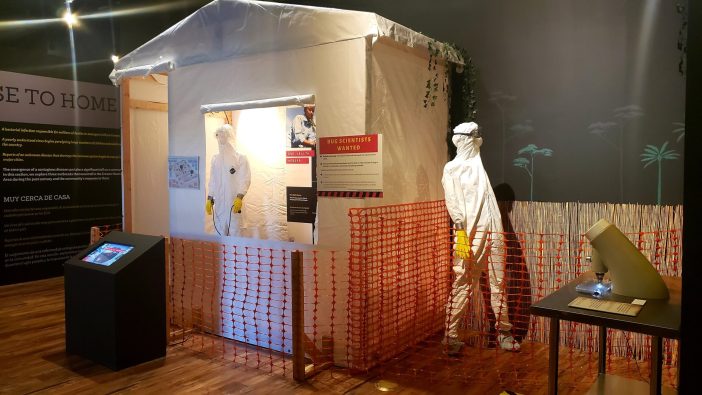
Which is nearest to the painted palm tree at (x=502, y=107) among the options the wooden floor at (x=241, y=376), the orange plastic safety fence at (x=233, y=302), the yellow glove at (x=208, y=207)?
the wooden floor at (x=241, y=376)

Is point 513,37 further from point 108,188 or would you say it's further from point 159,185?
point 108,188

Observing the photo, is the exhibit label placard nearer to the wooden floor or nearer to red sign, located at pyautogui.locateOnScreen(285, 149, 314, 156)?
the wooden floor

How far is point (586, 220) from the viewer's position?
14.3 feet

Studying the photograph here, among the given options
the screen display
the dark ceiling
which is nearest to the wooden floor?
the screen display

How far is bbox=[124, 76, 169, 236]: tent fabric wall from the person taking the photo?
6789mm

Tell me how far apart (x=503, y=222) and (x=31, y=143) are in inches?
221

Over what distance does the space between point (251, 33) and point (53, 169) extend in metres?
3.90

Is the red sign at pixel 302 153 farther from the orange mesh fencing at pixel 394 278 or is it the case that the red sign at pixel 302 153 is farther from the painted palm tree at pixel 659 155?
the painted palm tree at pixel 659 155

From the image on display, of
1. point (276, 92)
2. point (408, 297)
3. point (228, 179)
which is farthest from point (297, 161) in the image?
point (408, 297)

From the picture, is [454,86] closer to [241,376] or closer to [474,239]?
[474,239]

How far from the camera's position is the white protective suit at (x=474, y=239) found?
4246 millimetres

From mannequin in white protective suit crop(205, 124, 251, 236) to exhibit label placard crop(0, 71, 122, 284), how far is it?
125 inches

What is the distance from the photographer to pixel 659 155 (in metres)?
4.13

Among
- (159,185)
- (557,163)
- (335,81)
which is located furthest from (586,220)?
(159,185)
